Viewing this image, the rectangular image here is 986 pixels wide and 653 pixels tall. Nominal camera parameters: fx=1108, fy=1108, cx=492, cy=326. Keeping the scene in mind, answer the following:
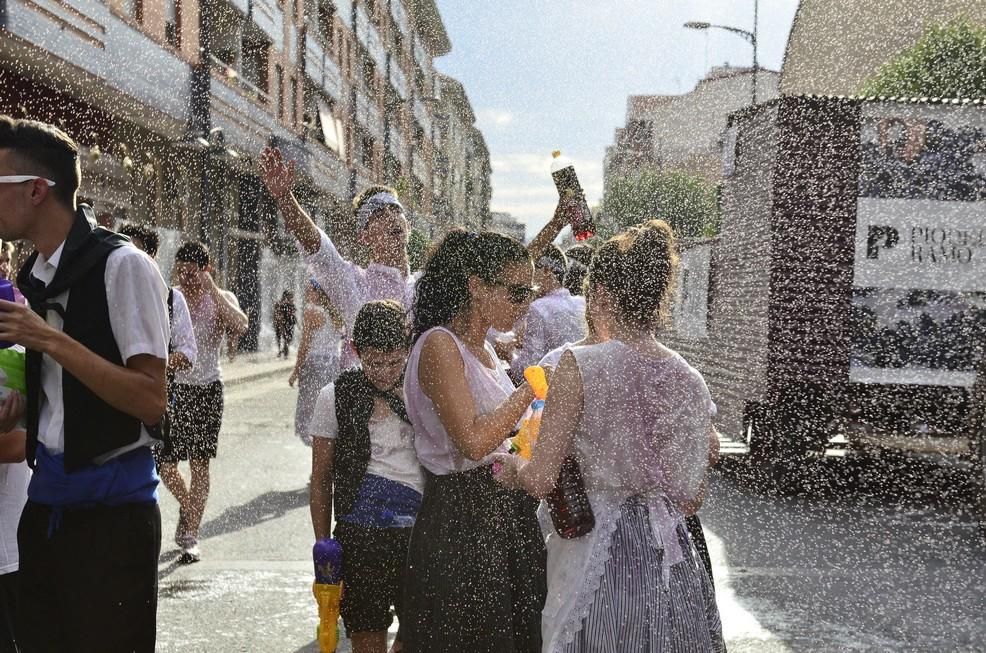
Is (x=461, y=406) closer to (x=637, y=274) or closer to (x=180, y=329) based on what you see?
(x=637, y=274)

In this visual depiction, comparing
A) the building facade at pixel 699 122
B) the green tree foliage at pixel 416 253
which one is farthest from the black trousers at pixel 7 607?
the building facade at pixel 699 122

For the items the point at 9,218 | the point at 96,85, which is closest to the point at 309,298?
the point at 9,218

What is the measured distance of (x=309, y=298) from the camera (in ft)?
24.3

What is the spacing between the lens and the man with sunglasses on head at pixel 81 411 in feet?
8.55

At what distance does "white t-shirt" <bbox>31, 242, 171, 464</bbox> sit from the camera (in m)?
2.61

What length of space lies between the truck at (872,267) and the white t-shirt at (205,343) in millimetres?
4263

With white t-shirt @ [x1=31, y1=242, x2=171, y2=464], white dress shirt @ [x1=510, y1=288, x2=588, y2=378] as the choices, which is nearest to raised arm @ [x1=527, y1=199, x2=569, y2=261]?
white dress shirt @ [x1=510, y1=288, x2=588, y2=378]

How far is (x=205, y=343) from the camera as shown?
6.79m

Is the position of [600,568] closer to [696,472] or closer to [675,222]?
[696,472]

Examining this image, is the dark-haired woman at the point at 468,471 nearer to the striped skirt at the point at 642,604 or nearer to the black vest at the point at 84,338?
the striped skirt at the point at 642,604

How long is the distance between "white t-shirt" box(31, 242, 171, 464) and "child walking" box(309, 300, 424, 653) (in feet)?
3.52

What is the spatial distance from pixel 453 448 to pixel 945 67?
875 inches

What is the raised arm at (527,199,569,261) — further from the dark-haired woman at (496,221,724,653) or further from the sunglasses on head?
the dark-haired woman at (496,221,724,653)

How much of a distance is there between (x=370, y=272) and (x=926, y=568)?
3747 millimetres
